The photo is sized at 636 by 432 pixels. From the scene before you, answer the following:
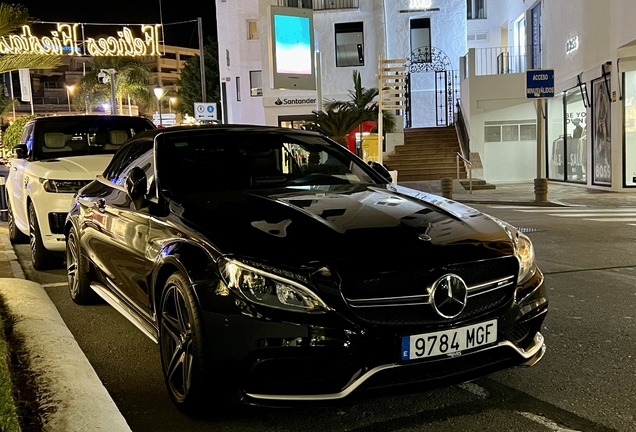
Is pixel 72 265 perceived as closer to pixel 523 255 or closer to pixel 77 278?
pixel 77 278

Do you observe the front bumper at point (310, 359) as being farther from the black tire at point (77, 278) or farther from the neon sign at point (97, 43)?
the neon sign at point (97, 43)

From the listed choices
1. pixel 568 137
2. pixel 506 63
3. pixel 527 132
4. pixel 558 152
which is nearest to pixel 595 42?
pixel 568 137

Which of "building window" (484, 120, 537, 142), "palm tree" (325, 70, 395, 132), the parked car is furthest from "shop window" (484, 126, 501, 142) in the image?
the parked car

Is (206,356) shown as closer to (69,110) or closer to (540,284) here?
(540,284)

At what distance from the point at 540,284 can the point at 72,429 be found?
2.49 metres

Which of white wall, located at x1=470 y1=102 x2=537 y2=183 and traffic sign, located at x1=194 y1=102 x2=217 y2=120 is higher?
traffic sign, located at x1=194 y1=102 x2=217 y2=120

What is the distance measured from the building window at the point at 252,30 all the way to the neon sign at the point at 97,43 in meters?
6.09

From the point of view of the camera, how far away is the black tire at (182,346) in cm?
295

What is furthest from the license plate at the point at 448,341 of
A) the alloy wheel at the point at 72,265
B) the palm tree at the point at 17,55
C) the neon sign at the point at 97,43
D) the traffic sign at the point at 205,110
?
the neon sign at the point at 97,43

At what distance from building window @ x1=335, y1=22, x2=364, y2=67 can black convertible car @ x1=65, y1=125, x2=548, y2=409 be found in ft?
85.9

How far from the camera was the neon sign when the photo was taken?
109ft

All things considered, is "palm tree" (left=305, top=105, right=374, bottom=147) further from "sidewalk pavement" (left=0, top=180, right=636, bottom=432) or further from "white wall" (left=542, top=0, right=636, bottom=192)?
"sidewalk pavement" (left=0, top=180, right=636, bottom=432)

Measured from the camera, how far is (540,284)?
3.40 meters

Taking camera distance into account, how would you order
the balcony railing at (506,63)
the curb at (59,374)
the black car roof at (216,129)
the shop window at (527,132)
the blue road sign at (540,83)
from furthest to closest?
the balcony railing at (506,63) < the shop window at (527,132) < the blue road sign at (540,83) < the black car roof at (216,129) < the curb at (59,374)
